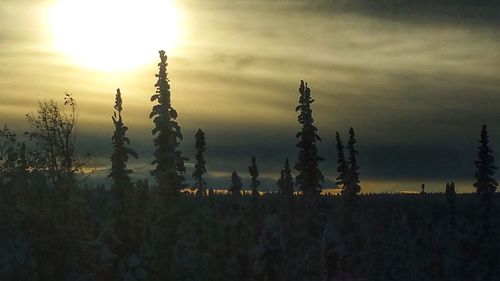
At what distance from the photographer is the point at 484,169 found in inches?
4951

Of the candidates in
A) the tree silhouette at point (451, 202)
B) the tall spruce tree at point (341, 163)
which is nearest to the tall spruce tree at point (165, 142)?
the tall spruce tree at point (341, 163)

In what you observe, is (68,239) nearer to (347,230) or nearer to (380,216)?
(347,230)

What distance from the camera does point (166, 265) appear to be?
7200 cm

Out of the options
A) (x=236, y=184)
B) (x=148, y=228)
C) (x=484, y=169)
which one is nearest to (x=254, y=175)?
(x=236, y=184)

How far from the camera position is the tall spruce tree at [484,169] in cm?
12425

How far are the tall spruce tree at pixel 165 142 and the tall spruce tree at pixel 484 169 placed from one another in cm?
6527

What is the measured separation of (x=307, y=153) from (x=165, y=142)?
16886 mm

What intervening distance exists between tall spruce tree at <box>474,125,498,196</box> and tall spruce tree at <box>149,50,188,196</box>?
214ft

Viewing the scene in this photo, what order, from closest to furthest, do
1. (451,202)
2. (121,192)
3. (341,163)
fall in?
1. (121,192)
2. (341,163)
3. (451,202)

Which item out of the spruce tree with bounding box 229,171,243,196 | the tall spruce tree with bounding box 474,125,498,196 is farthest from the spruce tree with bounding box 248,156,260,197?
the tall spruce tree with bounding box 474,125,498,196

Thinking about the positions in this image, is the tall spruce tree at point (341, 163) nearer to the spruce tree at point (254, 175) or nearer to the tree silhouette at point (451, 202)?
the spruce tree at point (254, 175)

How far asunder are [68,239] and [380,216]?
11794cm

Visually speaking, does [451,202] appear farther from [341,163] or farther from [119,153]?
[119,153]

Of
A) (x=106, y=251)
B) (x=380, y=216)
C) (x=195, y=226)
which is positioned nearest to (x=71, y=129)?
(x=106, y=251)
